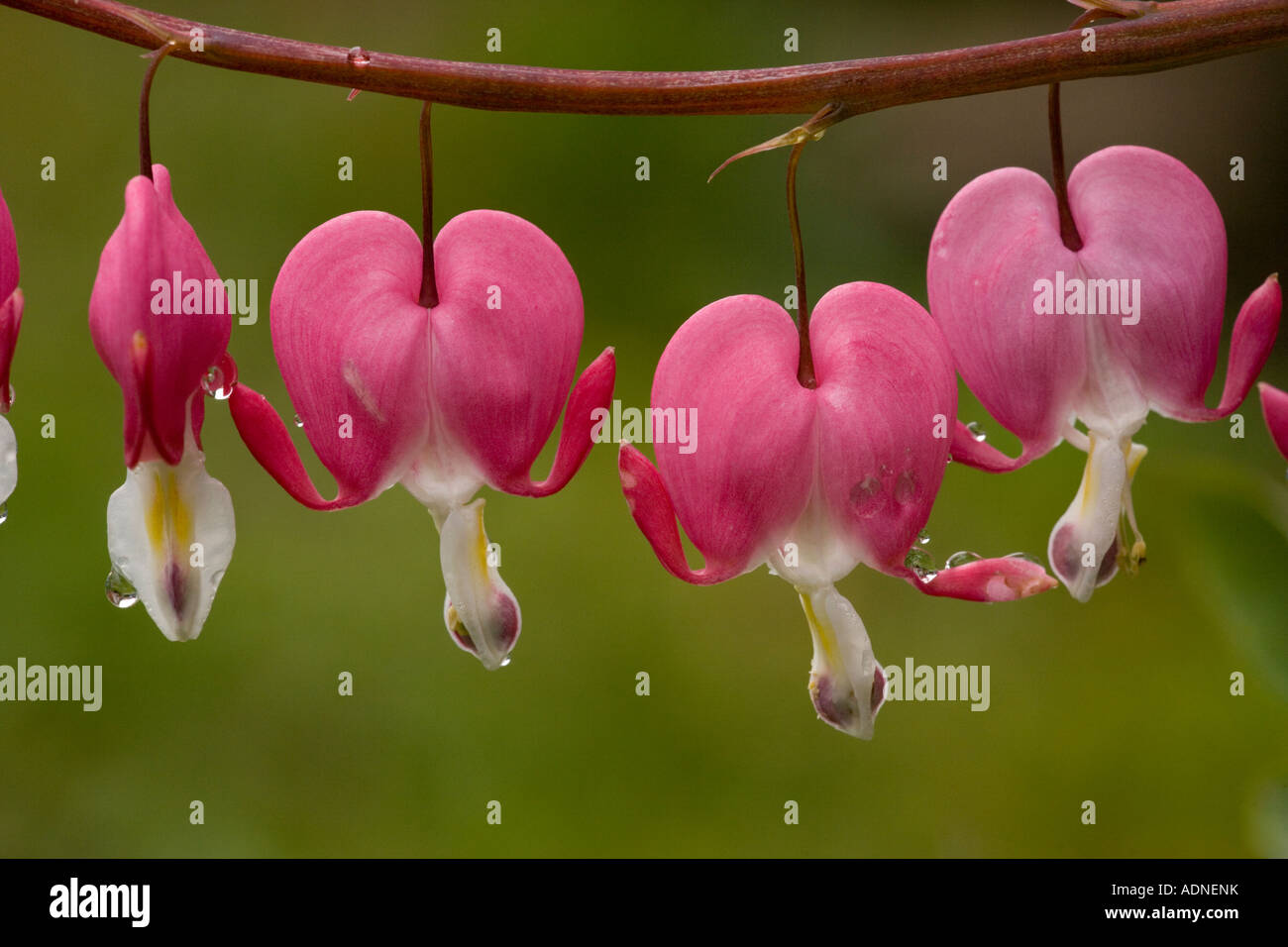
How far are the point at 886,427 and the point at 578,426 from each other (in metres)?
0.16

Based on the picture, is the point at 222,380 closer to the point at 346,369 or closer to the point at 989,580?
the point at 346,369

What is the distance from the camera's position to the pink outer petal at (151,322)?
1.87 feet

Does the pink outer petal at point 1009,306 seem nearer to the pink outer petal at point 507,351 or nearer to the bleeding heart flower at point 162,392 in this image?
the pink outer petal at point 507,351

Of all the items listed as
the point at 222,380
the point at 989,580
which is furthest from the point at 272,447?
the point at 989,580

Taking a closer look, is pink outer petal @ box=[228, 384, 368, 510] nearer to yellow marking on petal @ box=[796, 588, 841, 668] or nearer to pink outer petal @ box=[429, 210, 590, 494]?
pink outer petal @ box=[429, 210, 590, 494]

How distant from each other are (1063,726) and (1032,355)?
145 centimetres

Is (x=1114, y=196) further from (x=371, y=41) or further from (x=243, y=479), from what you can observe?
(x=371, y=41)

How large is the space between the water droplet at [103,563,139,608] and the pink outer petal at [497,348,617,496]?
199 millimetres

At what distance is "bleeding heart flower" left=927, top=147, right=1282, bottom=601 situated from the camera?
0.68 meters

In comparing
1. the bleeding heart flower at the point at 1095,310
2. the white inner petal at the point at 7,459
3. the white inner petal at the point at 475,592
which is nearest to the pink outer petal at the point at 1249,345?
the bleeding heart flower at the point at 1095,310

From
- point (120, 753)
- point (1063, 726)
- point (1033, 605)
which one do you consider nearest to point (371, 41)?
point (120, 753)

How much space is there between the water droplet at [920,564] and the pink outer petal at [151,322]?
1.21ft

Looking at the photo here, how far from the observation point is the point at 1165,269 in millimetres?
678

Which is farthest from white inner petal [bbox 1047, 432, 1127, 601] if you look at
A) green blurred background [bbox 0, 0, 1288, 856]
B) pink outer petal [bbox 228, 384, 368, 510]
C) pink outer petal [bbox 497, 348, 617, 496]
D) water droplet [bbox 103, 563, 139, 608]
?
green blurred background [bbox 0, 0, 1288, 856]
